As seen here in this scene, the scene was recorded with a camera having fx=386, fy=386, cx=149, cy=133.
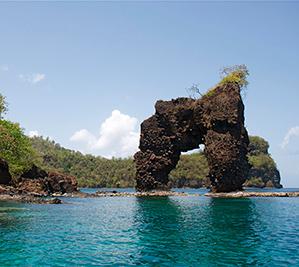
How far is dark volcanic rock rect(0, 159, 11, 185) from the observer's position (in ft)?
235

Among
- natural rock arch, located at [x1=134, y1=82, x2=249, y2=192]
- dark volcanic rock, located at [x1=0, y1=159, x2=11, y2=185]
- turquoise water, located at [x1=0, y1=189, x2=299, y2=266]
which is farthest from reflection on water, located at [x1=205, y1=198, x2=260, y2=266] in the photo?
natural rock arch, located at [x1=134, y1=82, x2=249, y2=192]

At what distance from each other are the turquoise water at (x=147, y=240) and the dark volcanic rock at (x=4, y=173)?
28.3m

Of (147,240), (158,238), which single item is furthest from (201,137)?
(147,240)

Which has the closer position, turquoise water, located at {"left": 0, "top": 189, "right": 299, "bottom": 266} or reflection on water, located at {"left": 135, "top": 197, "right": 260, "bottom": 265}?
turquoise water, located at {"left": 0, "top": 189, "right": 299, "bottom": 266}

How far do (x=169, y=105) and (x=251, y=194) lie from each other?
102ft

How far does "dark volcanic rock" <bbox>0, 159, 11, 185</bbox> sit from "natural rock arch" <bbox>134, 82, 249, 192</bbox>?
37601mm

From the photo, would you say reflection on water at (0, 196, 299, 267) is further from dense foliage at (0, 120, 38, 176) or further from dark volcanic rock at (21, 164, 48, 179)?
dark volcanic rock at (21, 164, 48, 179)

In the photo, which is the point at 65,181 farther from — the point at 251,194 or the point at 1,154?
the point at 251,194

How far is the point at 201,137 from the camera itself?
103 m

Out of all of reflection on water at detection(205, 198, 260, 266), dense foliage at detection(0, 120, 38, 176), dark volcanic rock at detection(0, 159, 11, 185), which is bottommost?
reflection on water at detection(205, 198, 260, 266)

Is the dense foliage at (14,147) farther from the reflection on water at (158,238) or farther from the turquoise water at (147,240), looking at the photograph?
the reflection on water at (158,238)

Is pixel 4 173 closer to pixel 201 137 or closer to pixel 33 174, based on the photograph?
pixel 33 174

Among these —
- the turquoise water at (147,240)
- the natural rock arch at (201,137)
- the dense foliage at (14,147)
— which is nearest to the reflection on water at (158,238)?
the turquoise water at (147,240)

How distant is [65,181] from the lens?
97.7 meters
